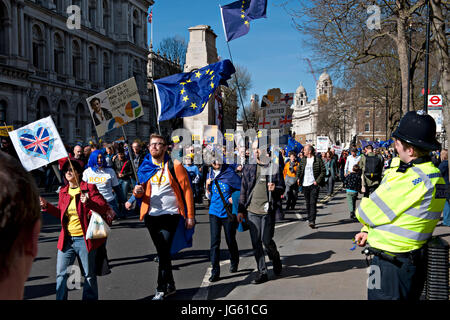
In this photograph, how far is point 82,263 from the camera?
4.66 meters

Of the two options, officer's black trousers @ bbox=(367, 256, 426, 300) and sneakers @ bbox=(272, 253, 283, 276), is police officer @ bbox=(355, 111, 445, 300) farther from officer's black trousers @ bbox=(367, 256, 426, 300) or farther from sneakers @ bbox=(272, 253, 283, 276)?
sneakers @ bbox=(272, 253, 283, 276)

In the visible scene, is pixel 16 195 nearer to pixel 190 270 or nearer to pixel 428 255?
pixel 428 255

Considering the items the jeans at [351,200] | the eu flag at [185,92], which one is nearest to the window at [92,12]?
the jeans at [351,200]

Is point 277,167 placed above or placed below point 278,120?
below

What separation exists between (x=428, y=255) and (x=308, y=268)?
373 cm

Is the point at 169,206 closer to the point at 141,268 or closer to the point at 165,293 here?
the point at 165,293

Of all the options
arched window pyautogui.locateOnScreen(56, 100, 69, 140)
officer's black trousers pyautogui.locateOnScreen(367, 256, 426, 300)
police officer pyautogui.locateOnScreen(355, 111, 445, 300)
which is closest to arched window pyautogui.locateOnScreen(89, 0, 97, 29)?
arched window pyautogui.locateOnScreen(56, 100, 69, 140)

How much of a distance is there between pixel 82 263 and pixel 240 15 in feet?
25.1

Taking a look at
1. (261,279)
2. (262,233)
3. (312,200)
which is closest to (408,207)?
(261,279)

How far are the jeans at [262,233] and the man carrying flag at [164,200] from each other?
1099mm

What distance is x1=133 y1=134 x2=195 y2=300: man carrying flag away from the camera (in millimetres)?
5438
